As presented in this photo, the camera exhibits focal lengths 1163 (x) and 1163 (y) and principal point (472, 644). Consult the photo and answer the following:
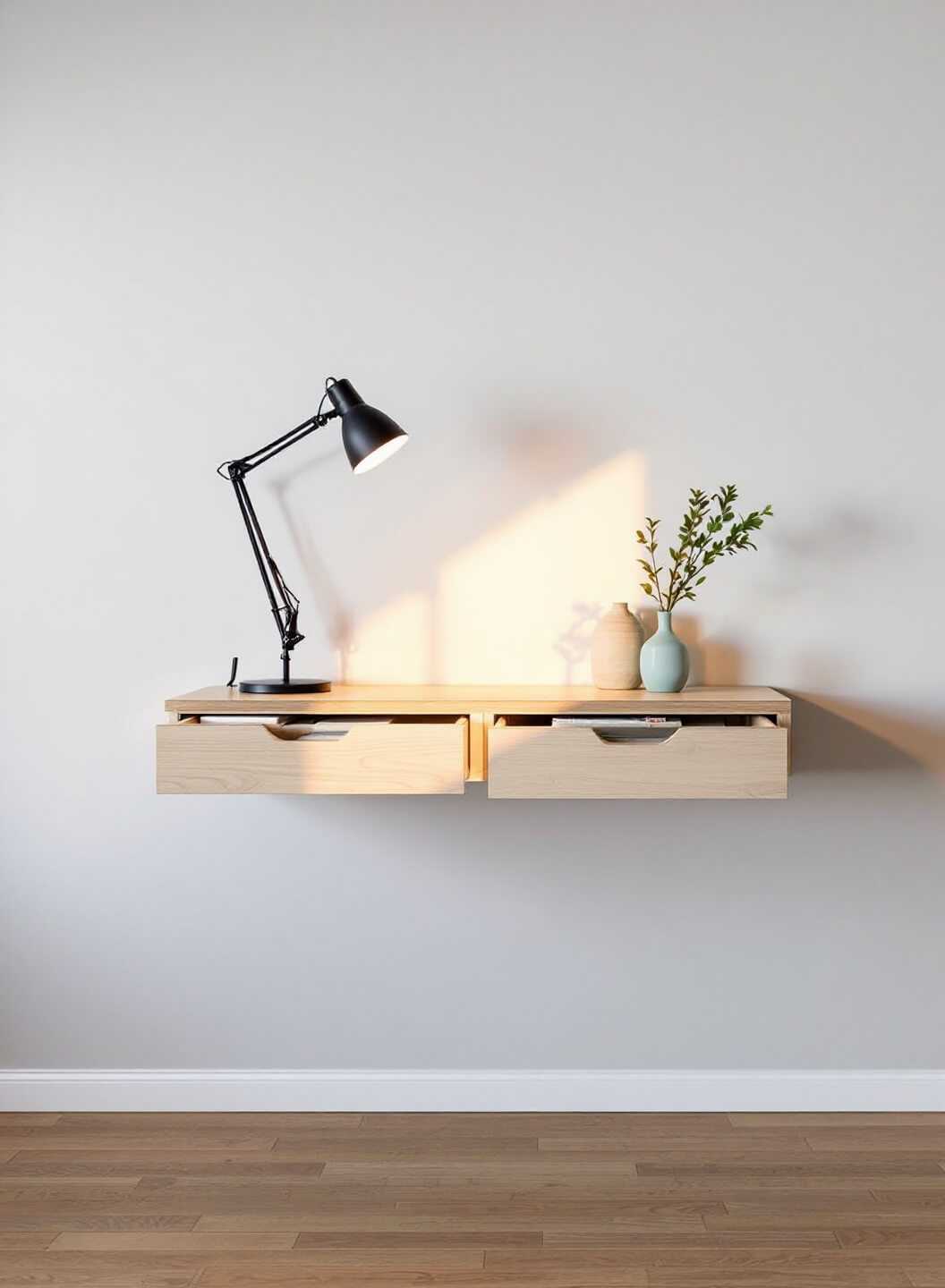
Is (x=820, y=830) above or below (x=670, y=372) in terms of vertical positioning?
below

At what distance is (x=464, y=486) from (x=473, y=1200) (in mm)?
1367

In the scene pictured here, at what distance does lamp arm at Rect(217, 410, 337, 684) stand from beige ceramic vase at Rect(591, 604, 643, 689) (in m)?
0.60

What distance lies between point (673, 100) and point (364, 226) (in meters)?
0.69

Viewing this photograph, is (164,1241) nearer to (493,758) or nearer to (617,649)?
(493,758)

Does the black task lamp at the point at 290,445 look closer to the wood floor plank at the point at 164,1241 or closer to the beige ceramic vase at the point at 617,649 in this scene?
the beige ceramic vase at the point at 617,649

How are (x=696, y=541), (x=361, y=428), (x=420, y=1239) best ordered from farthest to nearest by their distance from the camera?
(x=696, y=541) → (x=361, y=428) → (x=420, y=1239)

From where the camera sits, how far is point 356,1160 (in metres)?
2.20

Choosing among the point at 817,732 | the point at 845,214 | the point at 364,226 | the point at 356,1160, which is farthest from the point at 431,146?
the point at 356,1160

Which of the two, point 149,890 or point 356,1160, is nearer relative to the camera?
point 356,1160

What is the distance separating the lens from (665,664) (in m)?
2.24

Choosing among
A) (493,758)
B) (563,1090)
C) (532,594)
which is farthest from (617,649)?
(563,1090)

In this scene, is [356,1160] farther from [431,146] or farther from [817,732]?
[431,146]

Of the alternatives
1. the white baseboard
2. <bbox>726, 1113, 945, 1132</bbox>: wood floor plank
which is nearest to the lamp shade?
the white baseboard

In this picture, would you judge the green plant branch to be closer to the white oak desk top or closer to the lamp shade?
the white oak desk top
